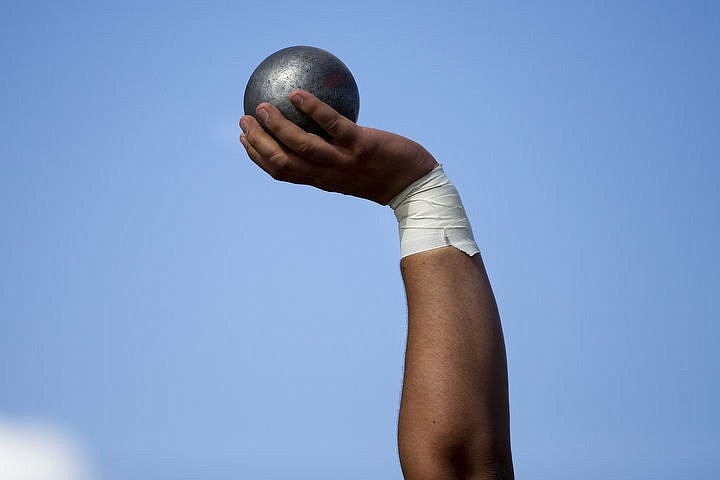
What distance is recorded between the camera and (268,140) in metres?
4.29

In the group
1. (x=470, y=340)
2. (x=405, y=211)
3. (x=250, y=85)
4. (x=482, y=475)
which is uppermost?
(x=250, y=85)

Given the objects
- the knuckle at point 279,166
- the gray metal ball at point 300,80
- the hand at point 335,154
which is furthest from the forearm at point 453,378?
the gray metal ball at point 300,80

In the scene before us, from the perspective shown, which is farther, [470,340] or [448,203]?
[448,203]

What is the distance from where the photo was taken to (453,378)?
379 centimetres

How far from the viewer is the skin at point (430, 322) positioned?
3713 millimetres

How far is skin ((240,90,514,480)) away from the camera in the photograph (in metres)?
3.71

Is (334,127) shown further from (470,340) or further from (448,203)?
(470,340)

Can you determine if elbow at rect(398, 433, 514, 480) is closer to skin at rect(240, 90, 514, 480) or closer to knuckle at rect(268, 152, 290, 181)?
skin at rect(240, 90, 514, 480)

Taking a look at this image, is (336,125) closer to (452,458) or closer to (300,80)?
(300,80)

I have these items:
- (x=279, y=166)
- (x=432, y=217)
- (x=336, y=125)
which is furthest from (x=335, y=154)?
(x=432, y=217)

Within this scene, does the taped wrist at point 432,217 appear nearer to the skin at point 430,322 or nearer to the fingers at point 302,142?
the skin at point 430,322

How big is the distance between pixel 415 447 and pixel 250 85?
8.84 feet

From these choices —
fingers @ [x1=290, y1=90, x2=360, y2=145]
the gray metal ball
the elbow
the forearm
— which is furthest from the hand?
the elbow

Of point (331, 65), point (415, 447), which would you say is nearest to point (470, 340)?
point (415, 447)
